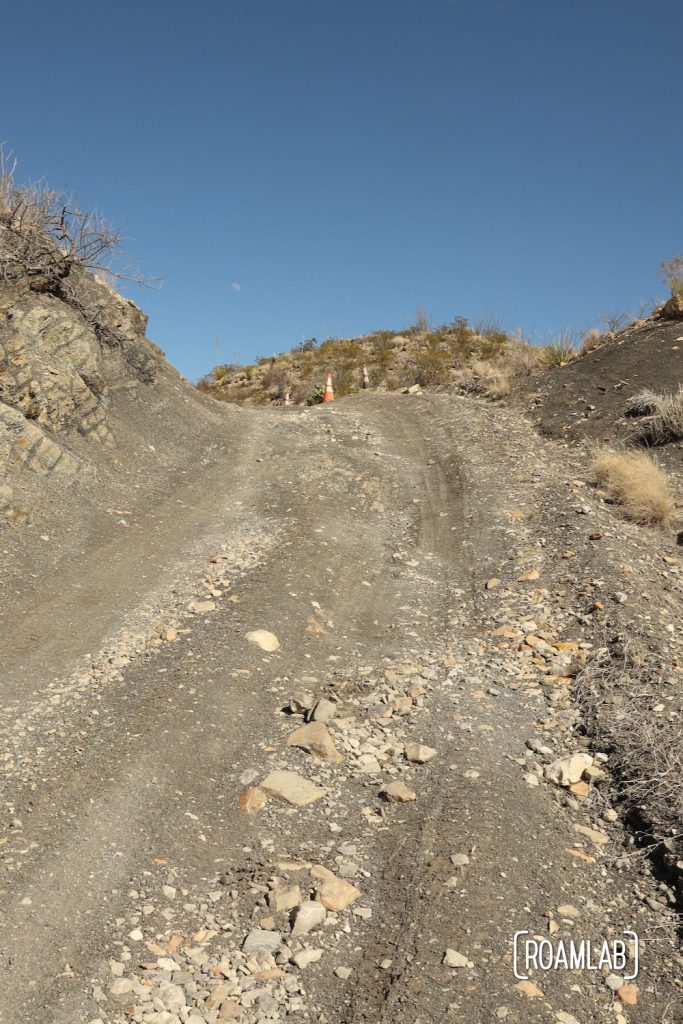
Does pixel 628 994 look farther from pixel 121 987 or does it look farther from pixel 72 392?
pixel 72 392

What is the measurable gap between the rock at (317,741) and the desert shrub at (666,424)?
28.0ft

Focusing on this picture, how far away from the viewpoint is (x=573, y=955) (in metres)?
3.47

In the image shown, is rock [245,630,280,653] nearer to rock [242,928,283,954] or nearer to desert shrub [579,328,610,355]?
rock [242,928,283,954]

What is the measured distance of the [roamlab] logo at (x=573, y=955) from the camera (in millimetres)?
3379

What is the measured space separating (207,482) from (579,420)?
707cm

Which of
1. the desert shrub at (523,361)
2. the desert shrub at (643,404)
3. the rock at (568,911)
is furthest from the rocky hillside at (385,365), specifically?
the rock at (568,911)

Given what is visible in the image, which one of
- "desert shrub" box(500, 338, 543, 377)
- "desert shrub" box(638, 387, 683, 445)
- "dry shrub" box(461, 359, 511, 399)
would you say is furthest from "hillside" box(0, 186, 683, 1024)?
"desert shrub" box(500, 338, 543, 377)

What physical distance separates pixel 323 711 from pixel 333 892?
1.59 meters

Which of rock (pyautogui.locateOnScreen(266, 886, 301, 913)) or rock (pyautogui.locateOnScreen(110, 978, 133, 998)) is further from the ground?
rock (pyautogui.locateOnScreen(266, 886, 301, 913))

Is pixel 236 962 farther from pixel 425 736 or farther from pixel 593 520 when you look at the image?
pixel 593 520

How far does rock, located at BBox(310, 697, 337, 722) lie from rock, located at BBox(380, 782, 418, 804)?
789 millimetres

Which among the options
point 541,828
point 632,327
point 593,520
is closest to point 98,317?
point 593,520

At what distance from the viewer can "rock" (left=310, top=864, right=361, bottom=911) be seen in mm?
3773

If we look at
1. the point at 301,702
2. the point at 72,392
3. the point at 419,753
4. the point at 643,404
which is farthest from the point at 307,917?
the point at 643,404
